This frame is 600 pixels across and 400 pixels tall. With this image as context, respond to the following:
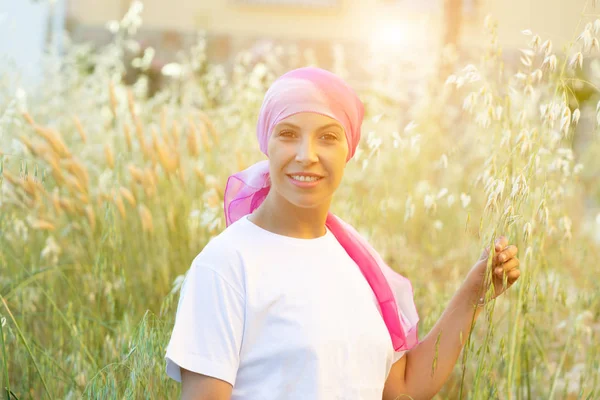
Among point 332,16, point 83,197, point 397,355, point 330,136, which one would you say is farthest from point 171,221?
point 332,16

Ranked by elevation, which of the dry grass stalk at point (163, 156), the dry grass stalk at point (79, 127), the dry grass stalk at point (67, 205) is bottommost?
the dry grass stalk at point (67, 205)

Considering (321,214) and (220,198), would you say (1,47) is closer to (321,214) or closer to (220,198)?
(220,198)

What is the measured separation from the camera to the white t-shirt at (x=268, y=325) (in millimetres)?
1562

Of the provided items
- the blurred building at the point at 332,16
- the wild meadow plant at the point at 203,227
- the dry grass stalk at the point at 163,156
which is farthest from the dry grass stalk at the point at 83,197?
the blurred building at the point at 332,16

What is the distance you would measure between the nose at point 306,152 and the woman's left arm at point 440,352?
0.46m

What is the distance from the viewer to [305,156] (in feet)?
5.36

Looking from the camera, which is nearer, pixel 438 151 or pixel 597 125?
pixel 597 125

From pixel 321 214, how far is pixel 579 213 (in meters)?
4.75

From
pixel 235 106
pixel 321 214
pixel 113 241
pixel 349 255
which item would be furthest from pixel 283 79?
pixel 235 106

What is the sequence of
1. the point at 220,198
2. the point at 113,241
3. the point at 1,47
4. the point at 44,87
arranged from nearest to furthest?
the point at 113,241
the point at 220,198
the point at 44,87
the point at 1,47

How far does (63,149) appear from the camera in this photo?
9.09ft

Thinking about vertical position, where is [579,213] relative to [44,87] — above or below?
below

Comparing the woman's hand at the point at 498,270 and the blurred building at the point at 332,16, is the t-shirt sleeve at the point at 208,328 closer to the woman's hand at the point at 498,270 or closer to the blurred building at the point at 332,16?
the woman's hand at the point at 498,270

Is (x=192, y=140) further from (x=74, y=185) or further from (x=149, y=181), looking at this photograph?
(x=74, y=185)
